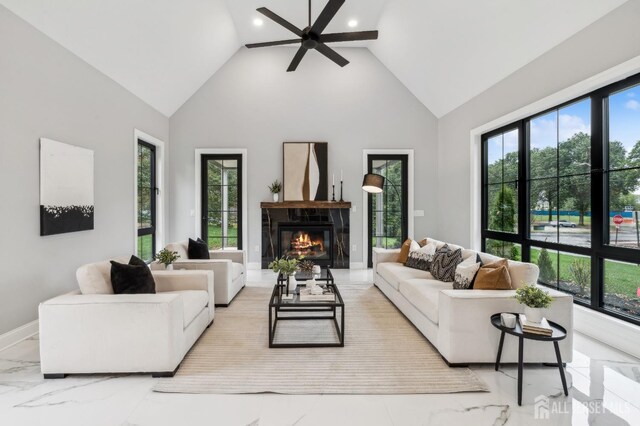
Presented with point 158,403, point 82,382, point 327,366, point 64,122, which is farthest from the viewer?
point 64,122

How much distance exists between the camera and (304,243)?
241 inches

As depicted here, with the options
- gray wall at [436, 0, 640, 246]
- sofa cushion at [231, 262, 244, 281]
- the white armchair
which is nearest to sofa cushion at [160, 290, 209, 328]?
the white armchair

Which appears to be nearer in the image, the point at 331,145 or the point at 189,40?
the point at 189,40

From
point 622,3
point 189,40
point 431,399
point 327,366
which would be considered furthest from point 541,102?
point 189,40

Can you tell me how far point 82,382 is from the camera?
2217 mm

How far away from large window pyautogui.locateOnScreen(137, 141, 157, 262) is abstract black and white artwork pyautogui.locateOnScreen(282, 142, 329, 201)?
231cm

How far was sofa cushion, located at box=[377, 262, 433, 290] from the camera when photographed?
3750mm

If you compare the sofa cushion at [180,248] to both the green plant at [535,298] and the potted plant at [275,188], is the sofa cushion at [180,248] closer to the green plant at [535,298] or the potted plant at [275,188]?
the potted plant at [275,188]

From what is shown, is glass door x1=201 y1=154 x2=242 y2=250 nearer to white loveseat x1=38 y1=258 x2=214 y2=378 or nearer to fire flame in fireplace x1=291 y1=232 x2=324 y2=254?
fire flame in fireplace x1=291 y1=232 x2=324 y2=254

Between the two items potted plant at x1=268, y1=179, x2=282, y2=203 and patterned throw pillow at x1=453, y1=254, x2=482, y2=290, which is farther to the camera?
potted plant at x1=268, y1=179, x2=282, y2=203

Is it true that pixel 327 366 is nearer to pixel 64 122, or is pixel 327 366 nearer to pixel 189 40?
pixel 64 122

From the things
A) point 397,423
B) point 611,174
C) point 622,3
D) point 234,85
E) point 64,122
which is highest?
point 234,85

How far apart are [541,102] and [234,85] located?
193 inches

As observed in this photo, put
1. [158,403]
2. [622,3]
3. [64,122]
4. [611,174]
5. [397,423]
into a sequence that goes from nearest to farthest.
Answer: [397,423], [158,403], [622,3], [611,174], [64,122]
